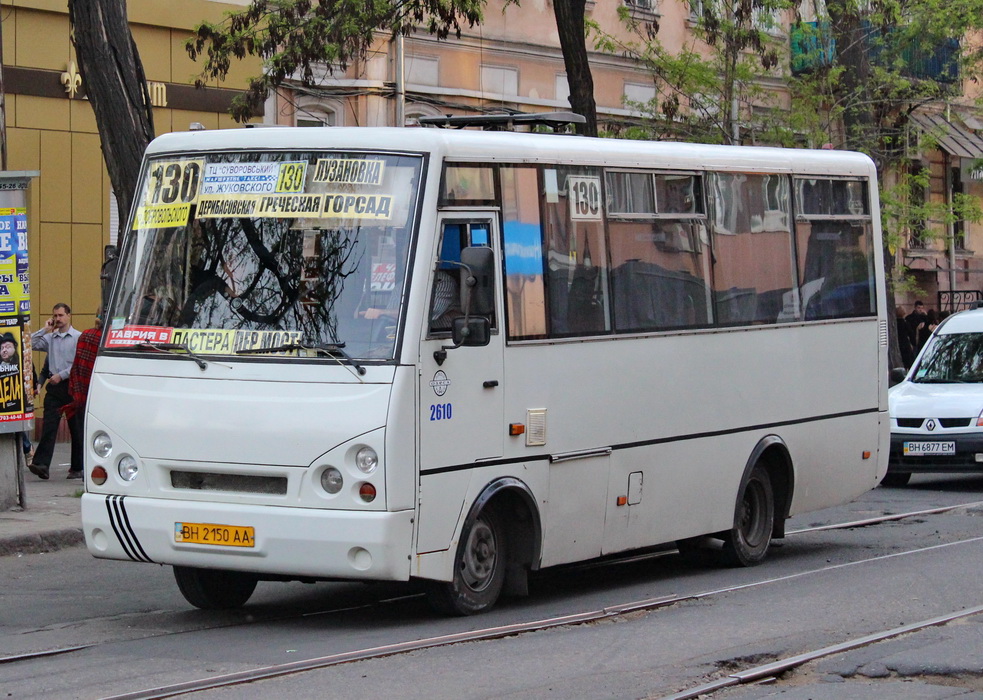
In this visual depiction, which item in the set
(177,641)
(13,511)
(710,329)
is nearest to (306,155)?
(177,641)

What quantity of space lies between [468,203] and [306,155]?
920mm

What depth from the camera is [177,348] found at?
354 inches

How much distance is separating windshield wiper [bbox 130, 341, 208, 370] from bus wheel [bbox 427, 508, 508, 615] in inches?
66.5

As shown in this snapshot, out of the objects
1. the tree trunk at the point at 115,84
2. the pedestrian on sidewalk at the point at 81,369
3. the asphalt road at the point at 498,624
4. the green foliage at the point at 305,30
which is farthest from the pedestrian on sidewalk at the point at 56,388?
the asphalt road at the point at 498,624

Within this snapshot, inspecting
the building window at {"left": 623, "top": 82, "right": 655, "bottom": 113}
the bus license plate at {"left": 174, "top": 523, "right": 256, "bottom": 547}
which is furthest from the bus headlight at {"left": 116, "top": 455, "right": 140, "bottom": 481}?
the building window at {"left": 623, "top": 82, "right": 655, "bottom": 113}

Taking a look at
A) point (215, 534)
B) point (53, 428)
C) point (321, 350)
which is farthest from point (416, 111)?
point (215, 534)

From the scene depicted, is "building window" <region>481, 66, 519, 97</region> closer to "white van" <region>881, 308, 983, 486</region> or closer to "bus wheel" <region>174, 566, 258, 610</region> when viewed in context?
"white van" <region>881, 308, 983, 486</region>

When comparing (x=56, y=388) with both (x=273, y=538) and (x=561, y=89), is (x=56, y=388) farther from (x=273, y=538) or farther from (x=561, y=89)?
(x=561, y=89)

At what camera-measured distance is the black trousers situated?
17.3m

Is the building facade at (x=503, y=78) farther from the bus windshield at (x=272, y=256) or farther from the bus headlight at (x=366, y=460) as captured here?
the bus headlight at (x=366, y=460)

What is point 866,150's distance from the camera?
27.0 meters

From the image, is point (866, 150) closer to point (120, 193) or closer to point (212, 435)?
point (120, 193)

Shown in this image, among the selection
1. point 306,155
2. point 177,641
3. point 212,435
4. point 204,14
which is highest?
point 204,14

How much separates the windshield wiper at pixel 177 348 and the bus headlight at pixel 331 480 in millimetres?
963
